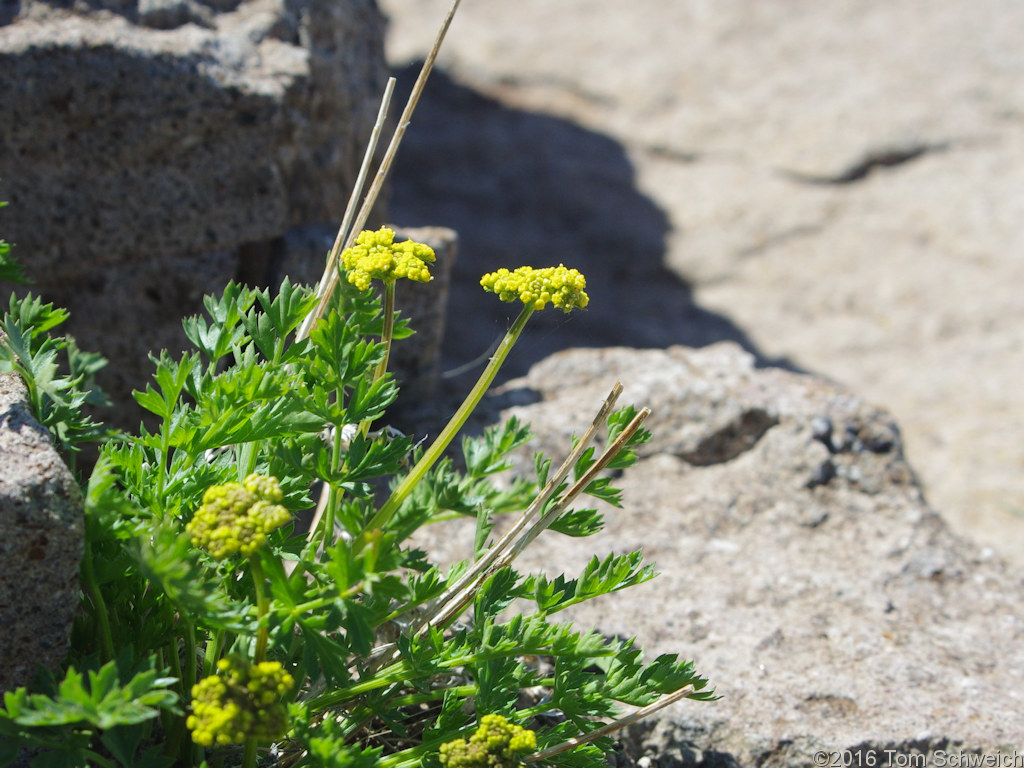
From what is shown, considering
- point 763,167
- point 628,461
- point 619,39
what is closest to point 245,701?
point 628,461

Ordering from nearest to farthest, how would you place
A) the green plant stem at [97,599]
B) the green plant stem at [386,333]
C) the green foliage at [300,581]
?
the green foliage at [300,581]
the green plant stem at [97,599]
the green plant stem at [386,333]

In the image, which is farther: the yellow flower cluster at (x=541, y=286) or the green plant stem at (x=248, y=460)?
the green plant stem at (x=248, y=460)

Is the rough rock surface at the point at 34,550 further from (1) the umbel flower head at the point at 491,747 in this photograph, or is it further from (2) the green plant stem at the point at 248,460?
(1) the umbel flower head at the point at 491,747

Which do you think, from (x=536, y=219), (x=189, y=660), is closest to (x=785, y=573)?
(x=189, y=660)

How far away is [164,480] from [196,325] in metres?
0.38

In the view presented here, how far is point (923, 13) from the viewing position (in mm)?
8148

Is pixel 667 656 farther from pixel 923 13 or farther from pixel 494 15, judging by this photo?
pixel 494 15

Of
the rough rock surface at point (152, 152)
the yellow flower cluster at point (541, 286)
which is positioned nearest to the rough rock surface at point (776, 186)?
the rough rock surface at point (152, 152)

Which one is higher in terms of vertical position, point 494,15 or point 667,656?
point 494,15

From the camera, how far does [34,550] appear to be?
180cm

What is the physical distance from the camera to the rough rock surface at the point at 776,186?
5969mm

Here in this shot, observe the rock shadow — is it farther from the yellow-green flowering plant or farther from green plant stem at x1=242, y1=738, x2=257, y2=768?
green plant stem at x1=242, y1=738, x2=257, y2=768

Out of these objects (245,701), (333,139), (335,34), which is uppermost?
(335,34)

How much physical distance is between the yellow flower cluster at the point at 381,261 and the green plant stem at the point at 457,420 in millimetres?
218
